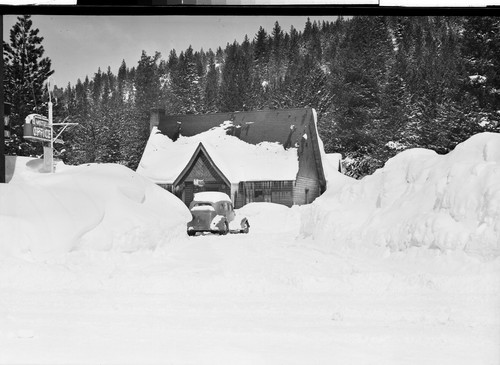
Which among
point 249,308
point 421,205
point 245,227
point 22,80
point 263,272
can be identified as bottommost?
point 249,308

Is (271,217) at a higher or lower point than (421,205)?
lower

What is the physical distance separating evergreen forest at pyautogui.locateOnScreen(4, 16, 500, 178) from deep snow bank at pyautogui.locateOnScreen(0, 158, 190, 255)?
117mm

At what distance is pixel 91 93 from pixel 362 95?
5.59ft

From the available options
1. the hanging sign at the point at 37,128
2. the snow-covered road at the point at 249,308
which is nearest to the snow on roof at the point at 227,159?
the snow-covered road at the point at 249,308

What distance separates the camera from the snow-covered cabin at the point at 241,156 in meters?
3.12

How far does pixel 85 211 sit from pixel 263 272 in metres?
1.12

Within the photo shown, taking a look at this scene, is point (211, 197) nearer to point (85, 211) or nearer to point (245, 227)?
point (245, 227)

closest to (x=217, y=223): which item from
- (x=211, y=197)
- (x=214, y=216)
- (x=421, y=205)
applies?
(x=214, y=216)

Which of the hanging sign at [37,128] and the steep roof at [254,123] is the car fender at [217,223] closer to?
the steep roof at [254,123]

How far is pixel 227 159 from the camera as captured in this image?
315 cm

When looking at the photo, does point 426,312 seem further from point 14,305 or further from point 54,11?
point 54,11

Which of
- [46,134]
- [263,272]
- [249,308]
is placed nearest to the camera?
[249,308]

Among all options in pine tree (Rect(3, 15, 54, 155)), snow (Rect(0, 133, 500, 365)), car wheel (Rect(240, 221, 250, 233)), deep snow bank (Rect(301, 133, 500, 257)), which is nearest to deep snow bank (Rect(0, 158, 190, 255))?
snow (Rect(0, 133, 500, 365))

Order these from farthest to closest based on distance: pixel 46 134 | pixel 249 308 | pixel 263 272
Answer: pixel 46 134
pixel 263 272
pixel 249 308
